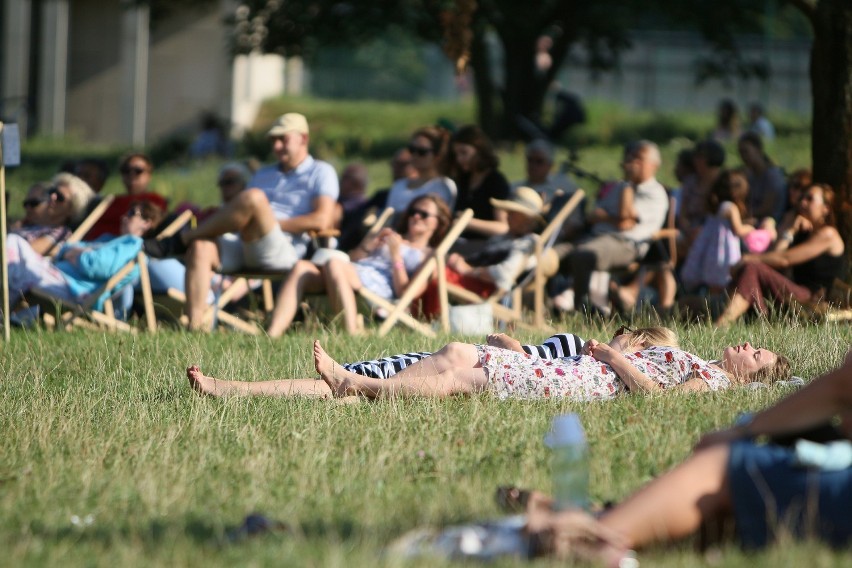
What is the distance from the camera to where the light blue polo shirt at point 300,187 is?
9992mm

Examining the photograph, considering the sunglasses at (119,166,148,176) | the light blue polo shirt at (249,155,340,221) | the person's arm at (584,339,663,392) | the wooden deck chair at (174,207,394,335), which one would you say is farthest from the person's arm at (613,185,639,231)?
the person's arm at (584,339,663,392)

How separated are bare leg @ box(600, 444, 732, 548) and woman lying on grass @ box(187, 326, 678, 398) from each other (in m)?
2.43

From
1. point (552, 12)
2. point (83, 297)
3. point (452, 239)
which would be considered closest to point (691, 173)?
point (452, 239)

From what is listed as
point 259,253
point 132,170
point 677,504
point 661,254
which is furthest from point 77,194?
Answer: point 677,504

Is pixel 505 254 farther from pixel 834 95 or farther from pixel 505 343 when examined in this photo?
pixel 505 343

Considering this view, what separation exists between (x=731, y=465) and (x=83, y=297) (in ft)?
21.8

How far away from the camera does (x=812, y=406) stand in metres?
3.85

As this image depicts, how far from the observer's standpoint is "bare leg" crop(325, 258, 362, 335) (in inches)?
352

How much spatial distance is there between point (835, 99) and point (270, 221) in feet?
13.3

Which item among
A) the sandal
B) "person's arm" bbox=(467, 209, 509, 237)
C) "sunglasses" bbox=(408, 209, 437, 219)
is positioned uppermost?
"sunglasses" bbox=(408, 209, 437, 219)

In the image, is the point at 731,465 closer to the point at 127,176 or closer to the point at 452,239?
the point at 452,239

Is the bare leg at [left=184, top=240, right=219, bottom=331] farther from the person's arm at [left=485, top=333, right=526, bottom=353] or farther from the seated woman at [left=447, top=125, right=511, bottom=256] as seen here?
the person's arm at [left=485, top=333, right=526, bottom=353]

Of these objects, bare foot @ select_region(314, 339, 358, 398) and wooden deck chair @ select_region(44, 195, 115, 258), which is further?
wooden deck chair @ select_region(44, 195, 115, 258)

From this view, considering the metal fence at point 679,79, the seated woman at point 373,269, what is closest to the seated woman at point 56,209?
the seated woman at point 373,269
